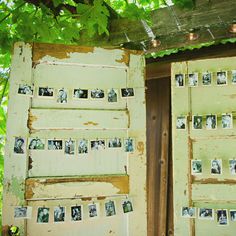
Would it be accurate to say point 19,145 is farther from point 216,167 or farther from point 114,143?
point 216,167

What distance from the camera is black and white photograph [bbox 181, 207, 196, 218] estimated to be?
283 cm

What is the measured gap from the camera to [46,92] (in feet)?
9.15

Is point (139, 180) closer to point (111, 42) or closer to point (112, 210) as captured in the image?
point (112, 210)

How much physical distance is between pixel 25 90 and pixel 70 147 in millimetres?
592

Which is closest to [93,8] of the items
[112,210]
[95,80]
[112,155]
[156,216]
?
[95,80]

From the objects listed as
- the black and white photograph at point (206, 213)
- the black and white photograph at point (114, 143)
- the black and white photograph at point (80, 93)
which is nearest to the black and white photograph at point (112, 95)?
the black and white photograph at point (80, 93)

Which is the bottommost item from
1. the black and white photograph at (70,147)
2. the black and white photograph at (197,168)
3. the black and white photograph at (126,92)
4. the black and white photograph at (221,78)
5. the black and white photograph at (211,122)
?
the black and white photograph at (197,168)

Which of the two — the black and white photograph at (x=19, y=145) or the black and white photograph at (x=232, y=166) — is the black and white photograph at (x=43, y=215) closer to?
the black and white photograph at (x=19, y=145)

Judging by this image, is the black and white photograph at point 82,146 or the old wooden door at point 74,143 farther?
the black and white photograph at point 82,146

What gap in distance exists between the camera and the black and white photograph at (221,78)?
286 cm

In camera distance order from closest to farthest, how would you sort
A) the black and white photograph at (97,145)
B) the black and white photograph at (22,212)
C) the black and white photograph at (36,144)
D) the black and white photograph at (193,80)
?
the black and white photograph at (22,212)
the black and white photograph at (36,144)
the black and white photograph at (97,145)
the black and white photograph at (193,80)

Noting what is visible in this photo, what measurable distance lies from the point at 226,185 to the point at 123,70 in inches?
51.7

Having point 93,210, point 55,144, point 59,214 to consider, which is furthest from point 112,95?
point 59,214

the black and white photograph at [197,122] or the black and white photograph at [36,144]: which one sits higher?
the black and white photograph at [197,122]
